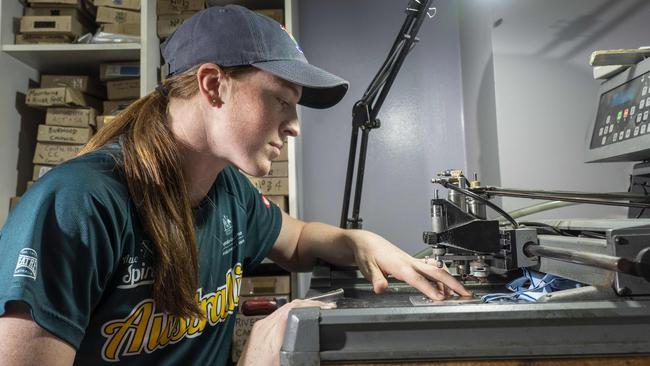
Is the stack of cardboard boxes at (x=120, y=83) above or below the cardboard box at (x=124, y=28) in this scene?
below

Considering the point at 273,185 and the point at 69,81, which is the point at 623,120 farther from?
the point at 69,81

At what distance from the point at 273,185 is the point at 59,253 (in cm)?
108

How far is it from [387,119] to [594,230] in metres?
1.28

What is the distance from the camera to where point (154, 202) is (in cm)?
75

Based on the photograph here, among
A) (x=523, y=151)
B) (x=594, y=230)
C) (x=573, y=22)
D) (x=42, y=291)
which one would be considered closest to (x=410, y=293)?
(x=594, y=230)

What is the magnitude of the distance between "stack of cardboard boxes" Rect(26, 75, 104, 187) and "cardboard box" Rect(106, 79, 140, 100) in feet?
0.37

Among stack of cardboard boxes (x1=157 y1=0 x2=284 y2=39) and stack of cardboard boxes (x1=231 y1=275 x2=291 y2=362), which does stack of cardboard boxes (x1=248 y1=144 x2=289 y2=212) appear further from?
stack of cardboard boxes (x1=157 y1=0 x2=284 y2=39)

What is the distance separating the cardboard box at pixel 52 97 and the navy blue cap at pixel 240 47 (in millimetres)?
1093

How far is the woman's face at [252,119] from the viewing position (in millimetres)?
774

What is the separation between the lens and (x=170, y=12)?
1.75 meters

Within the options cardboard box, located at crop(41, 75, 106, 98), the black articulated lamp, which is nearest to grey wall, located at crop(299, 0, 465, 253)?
the black articulated lamp

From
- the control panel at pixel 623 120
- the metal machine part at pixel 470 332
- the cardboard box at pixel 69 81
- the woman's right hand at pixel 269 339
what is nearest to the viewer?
the metal machine part at pixel 470 332

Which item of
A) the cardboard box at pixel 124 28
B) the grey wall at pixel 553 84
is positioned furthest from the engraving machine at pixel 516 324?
the cardboard box at pixel 124 28

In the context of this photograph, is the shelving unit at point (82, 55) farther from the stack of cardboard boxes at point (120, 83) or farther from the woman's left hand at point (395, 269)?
the woman's left hand at point (395, 269)
